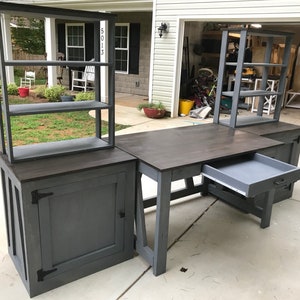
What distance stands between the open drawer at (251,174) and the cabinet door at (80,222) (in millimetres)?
651

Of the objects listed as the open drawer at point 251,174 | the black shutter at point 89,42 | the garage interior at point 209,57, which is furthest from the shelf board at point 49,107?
the black shutter at point 89,42

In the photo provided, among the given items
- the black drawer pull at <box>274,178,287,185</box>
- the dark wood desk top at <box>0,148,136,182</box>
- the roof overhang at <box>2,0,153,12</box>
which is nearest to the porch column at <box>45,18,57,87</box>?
the roof overhang at <box>2,0,153,12</box>

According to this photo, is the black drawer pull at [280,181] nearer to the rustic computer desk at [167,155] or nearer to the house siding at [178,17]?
the rustic computer desk at [167,155]

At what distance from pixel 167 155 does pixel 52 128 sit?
4303 millimetres

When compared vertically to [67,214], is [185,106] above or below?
below

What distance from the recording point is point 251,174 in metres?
2.24

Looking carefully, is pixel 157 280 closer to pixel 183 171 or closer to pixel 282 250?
pixel 183 171

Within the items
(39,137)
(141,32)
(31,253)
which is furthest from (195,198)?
(141,32)

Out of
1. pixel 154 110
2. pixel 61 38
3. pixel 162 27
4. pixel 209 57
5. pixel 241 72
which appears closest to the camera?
pixel 241 72

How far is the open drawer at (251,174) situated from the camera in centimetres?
198

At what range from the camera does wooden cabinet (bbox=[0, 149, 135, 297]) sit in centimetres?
185

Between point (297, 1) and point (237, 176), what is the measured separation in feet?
14.9

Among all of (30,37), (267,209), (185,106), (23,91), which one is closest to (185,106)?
(185,106)

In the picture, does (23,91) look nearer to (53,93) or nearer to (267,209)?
(53,93)
